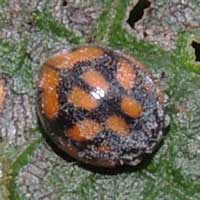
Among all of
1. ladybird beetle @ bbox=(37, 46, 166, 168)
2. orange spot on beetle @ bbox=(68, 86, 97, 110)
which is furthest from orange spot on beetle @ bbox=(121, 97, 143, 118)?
orange spot on beetle @ bbox=(68, 86, 97, 110)

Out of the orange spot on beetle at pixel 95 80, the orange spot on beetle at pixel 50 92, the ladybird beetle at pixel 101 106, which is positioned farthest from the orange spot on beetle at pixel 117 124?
the orange spot on beetle at pixel 50 92

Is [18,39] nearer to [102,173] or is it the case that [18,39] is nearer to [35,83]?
[35,83]

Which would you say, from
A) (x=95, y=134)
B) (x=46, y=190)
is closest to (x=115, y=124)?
(x=95, y=134)

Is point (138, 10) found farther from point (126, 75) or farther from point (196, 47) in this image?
point (126, 75)

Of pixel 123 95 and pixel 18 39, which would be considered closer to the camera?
pixel 123 95

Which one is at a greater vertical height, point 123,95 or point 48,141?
point 123,95

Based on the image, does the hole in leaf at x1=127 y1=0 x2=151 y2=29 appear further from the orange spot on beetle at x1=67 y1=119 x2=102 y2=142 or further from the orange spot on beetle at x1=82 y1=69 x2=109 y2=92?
the orange spot on beetle at x1=67 y1=119 x2=102 y2=142
